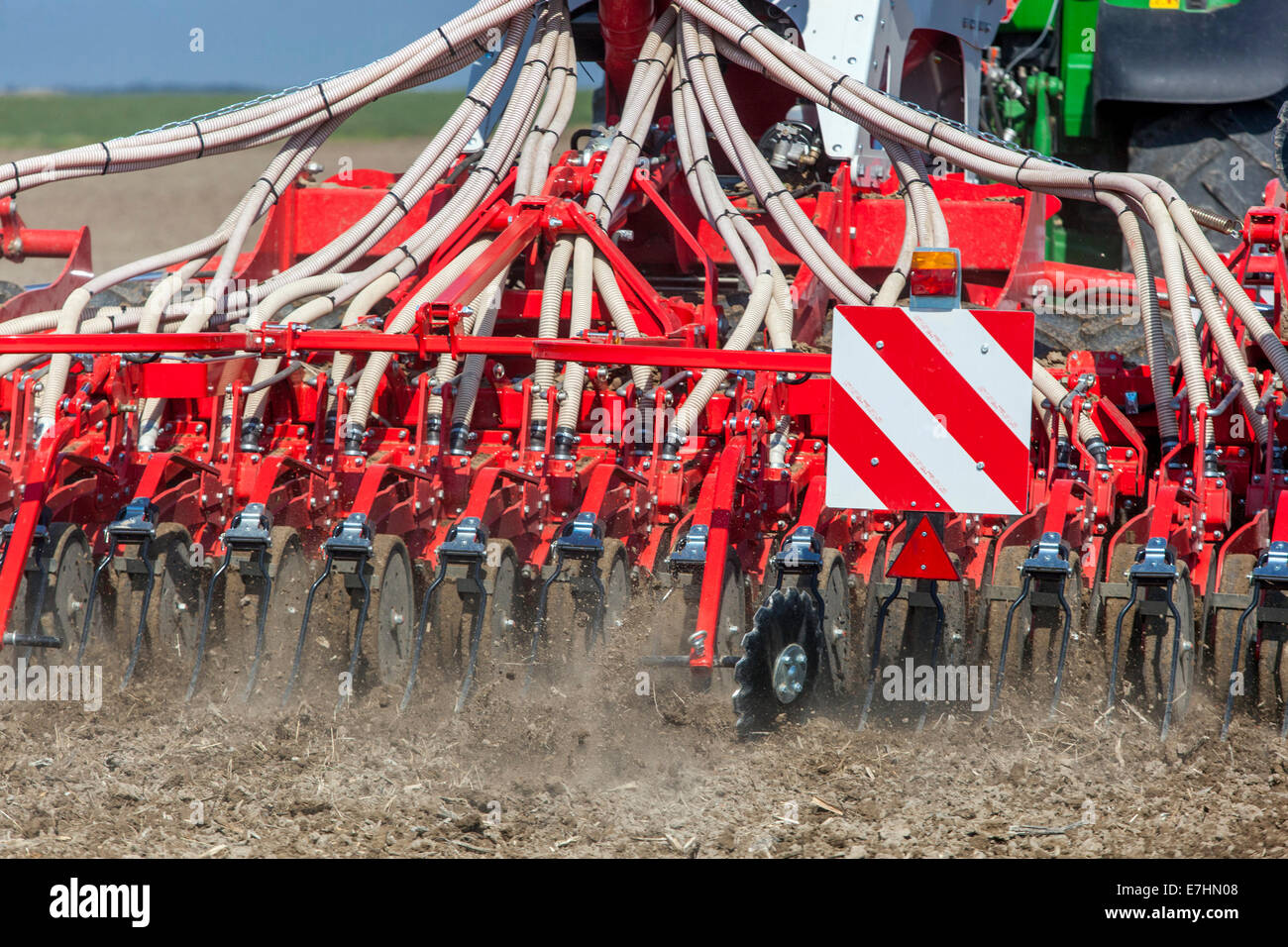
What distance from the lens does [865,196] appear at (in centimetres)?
668

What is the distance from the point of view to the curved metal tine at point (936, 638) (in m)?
4.38

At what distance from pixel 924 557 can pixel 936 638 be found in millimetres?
399

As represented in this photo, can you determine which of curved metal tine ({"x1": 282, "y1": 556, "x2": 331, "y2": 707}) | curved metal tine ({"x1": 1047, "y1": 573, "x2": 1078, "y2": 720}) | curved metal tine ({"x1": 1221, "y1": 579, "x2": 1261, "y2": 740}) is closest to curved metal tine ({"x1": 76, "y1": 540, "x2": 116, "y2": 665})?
curved metal tine ({"x1": 282, "y1": 556, "x2": 331, "y2": 707})

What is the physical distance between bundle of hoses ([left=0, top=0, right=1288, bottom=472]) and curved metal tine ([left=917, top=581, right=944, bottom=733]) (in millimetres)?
976

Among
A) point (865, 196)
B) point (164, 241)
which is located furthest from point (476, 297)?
point (164, 241)

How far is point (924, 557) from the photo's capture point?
409 cm

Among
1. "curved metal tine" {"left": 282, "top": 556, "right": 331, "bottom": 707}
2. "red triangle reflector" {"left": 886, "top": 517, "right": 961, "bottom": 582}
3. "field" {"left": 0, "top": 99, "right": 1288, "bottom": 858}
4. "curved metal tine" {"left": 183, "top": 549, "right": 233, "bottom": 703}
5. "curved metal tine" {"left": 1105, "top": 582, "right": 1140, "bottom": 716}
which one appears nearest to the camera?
"field" {"left": 0, "top": 99, "right": 1288, "bottom": 858}

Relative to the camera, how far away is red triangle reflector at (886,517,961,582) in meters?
4.08

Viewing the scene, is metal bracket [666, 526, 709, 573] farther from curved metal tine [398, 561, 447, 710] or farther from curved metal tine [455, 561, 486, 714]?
curved metal tine [398, 561, 447, 710]

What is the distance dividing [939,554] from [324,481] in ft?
6.83

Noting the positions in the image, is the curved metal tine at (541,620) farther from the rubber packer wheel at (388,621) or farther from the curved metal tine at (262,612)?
the curved metal tine at (262,612)

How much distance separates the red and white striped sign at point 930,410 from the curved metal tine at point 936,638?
47cm

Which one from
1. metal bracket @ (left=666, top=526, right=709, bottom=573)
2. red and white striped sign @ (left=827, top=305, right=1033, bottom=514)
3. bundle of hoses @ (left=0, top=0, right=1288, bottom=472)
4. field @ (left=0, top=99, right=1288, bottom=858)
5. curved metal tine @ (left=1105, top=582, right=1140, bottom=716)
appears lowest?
field @ (left=0, top=99, right=1288, bottom=858)

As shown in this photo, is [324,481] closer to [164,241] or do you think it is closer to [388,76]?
[388,76]
